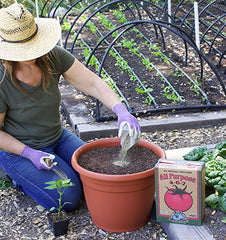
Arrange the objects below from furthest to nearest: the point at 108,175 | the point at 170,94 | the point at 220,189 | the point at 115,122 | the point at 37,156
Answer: the point at 170,94, the point at 115,122, the point at 37,156, the point at 220,189, the point at 108,175

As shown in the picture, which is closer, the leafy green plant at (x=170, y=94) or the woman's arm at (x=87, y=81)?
the woman's arm at (x=87, y=81)

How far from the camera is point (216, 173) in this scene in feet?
7.36

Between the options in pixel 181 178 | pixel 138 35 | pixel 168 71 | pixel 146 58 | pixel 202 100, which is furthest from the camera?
pixel 138 35

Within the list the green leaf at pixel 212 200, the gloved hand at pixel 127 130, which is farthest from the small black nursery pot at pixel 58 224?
the green leaf at pixel 212 200

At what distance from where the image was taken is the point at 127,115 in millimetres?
2295

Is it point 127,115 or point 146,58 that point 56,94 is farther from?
point 146,58

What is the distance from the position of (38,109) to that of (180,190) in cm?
98

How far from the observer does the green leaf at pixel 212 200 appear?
7.17ft

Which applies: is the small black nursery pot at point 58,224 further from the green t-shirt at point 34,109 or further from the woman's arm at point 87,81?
the woman's arm at point 87,81

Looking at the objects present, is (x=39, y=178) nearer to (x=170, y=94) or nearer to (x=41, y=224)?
(x=41, y=224)

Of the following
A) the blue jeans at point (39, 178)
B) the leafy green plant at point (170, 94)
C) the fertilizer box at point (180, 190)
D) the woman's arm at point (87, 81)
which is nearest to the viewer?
the fertilizer box at point (180, 190)

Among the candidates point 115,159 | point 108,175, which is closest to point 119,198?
point 108,175

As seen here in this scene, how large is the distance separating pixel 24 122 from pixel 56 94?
0.85 ft

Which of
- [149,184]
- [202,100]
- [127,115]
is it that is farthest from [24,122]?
[202,100]
